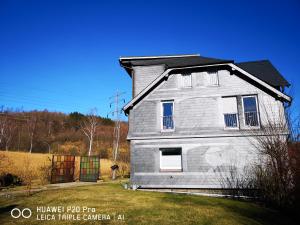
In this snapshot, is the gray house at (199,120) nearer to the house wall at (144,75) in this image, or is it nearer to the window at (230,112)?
the window at (230,112)

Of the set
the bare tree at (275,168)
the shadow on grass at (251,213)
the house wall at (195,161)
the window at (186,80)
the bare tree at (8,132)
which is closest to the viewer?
the shadow on grass at (251,213)

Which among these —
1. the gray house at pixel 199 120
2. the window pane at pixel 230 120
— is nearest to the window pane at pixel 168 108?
the gray house at pixel 199 120

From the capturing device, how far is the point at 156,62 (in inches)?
796

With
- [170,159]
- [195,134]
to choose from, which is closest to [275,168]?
[195,134]

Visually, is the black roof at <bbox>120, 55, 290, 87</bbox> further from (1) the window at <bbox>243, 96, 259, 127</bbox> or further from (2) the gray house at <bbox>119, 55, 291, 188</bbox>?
(1) the window at <bbox>243, 96, 259, 127</bbox>

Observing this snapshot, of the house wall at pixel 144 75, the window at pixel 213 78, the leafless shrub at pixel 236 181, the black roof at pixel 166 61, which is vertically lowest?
the leafless shrub at pixel 236 181

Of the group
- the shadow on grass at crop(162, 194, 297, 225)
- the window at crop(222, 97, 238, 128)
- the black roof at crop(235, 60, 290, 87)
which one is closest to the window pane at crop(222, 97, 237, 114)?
the window at crop(222, 97, 238, 128)

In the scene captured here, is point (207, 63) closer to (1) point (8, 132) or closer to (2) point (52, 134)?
(1) point (8, 132)

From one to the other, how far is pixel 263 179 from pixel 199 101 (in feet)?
22.9

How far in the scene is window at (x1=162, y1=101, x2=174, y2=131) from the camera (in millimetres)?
17172

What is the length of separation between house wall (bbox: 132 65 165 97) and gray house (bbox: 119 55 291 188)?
1.80 m

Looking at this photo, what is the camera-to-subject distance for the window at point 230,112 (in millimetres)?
16258

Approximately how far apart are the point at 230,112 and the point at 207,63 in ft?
13.9

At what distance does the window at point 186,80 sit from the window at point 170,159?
5306 mm
